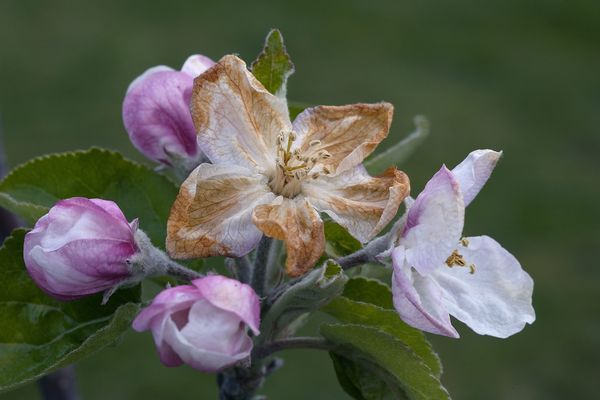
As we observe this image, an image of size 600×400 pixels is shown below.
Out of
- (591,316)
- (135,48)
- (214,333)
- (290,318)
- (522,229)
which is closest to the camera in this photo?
(214,333)

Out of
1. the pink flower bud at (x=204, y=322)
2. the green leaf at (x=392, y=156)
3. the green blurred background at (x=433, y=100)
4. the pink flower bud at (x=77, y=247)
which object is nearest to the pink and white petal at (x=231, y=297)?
the pink flower bud at (x=204, y=322)

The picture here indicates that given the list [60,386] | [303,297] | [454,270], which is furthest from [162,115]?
[60,386]

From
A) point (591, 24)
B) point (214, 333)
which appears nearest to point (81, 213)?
point (214, 333)

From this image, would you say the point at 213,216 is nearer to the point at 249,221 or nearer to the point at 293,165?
the point at 249,221

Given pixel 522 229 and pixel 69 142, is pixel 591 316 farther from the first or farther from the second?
pixel 69 142

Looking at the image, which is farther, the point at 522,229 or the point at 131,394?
the point at 522,229

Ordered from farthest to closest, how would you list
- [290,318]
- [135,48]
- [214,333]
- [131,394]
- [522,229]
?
1. [135,48]
2. [522,229]
3. [131,394]
4. [290,318]
5. [214,333]

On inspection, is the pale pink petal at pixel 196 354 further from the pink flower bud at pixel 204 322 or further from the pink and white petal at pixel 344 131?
the pink and white petal at pixel 344 131
